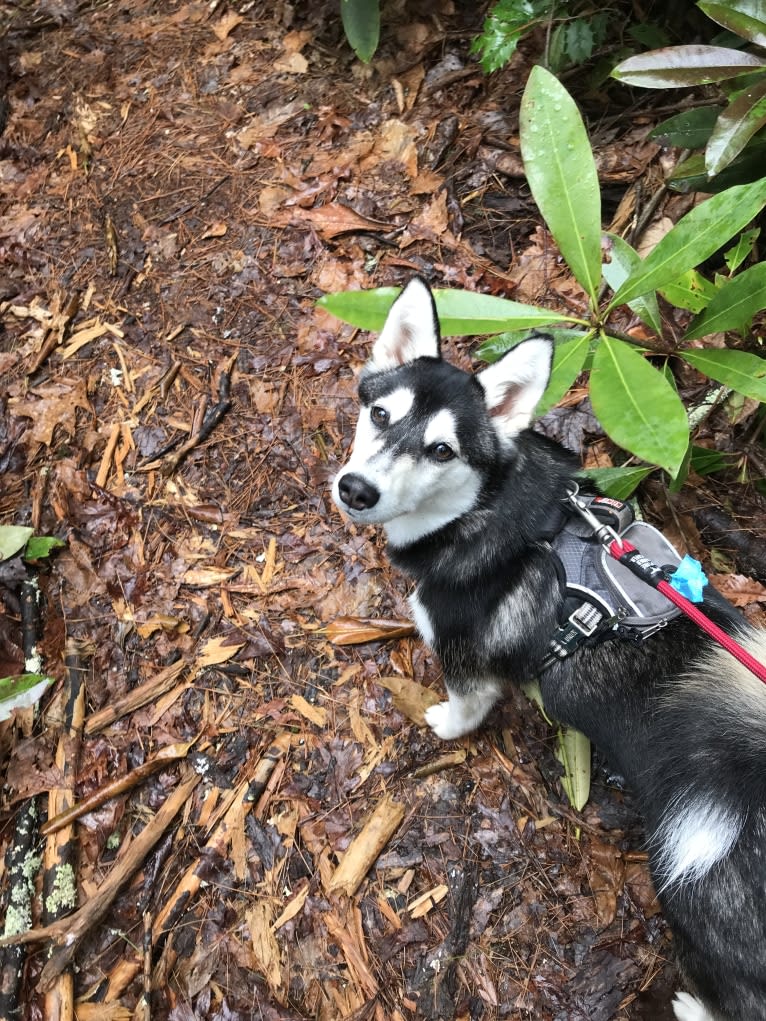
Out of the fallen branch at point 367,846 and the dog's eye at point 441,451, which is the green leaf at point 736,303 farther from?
the fallen branch at point 367,846

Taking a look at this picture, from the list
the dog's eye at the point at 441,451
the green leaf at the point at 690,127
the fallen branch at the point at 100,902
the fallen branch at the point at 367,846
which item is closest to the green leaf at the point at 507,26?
the green leaf at the point at 690,127

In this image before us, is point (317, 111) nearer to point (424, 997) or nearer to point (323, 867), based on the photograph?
point (323, 867)

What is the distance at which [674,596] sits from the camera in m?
1.87

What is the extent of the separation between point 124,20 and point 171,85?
0.98m

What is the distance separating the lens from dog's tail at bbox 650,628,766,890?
175cm

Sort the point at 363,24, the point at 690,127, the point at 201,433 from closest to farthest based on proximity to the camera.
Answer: the point at 690,127 < the point at 201,433 < the point at 363,24

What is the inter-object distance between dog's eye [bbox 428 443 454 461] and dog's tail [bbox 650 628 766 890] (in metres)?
1.02

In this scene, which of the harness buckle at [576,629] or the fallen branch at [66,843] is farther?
the fallen branch at [66,843]

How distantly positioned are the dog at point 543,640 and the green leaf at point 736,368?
57cm

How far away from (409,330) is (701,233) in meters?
0.99

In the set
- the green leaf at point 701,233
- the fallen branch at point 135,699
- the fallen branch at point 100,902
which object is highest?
the green leaf at point 701,233

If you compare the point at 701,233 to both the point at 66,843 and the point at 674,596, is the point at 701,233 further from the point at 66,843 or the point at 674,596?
the point at 66,843

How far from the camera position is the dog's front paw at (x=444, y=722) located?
103 inches

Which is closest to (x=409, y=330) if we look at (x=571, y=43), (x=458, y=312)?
(x=458, y=312)
